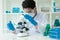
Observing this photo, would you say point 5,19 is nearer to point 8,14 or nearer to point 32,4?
point 8,14

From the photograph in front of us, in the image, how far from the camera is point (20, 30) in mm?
1233

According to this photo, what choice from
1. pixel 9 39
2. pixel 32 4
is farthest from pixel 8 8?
pixel 9 39

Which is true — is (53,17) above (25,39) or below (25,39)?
above

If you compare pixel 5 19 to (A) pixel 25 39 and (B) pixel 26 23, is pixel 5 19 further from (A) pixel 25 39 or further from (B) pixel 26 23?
(A) pixel 25 39

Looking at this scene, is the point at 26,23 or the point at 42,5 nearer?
the point at 26,23

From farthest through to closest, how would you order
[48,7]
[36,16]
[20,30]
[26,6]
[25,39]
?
[48,7], [36,16], [26,6], [20,30], [25,39]

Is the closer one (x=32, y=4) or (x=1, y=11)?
(x=32, y=4)

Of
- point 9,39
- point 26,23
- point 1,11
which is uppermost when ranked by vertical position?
point 1,11

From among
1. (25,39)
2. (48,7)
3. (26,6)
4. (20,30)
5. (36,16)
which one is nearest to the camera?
(25,39)

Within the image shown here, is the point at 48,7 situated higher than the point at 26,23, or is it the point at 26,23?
the point at 48,7

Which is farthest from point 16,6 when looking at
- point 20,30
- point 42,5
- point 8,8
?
point 20,30

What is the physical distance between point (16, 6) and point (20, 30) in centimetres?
105

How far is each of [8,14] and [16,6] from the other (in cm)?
19

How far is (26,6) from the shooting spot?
1.36 m
